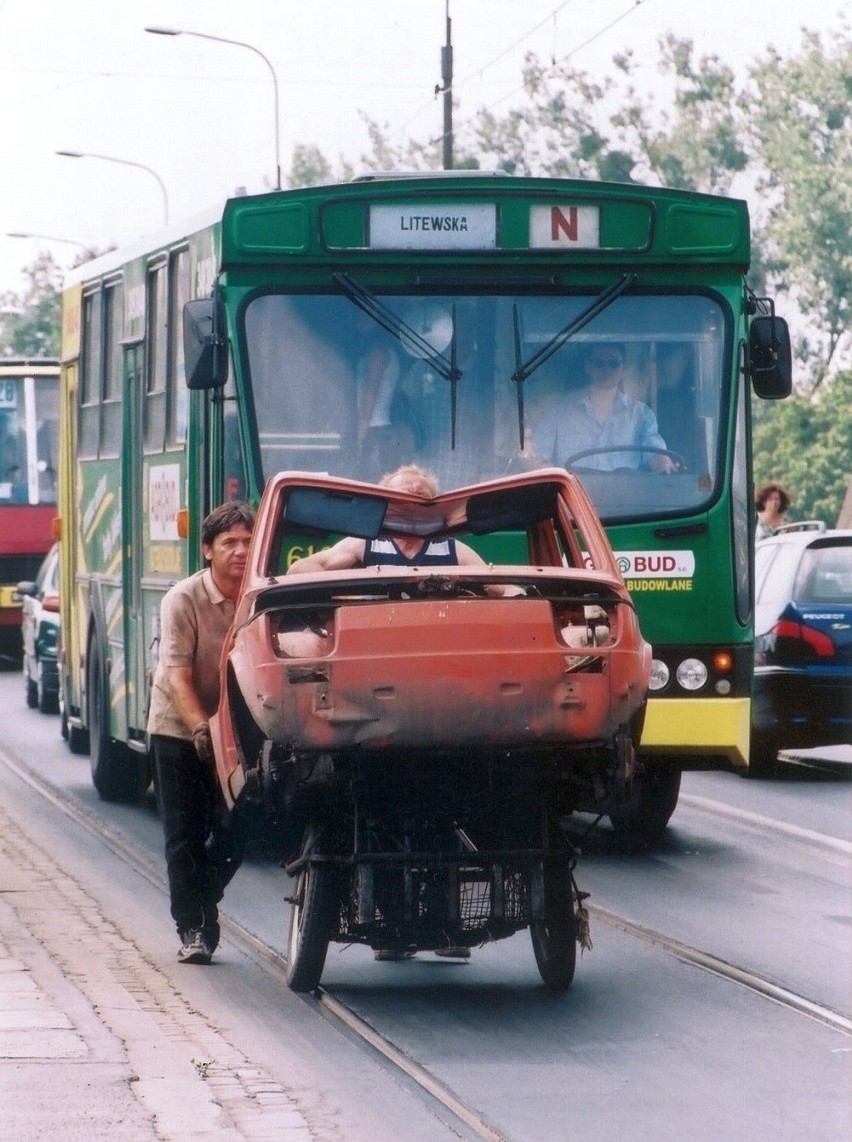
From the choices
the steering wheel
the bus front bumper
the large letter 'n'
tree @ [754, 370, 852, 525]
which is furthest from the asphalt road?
tree @ [754, 370, 852, 525]

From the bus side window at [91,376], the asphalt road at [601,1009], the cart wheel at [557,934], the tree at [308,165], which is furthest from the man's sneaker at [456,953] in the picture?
the tree at [308,165]

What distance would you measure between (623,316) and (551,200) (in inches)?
25.8

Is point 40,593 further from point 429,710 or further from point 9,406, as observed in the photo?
point 429,710

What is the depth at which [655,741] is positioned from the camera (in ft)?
38.9

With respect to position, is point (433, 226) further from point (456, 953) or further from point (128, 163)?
point (128, 163)

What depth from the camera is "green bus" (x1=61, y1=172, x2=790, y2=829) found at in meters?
11.7

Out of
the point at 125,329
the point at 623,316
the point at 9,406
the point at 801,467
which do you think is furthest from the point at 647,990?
the point at 801,467

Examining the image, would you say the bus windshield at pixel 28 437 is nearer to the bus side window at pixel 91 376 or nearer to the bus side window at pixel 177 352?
the bus side window at pixel 91 376

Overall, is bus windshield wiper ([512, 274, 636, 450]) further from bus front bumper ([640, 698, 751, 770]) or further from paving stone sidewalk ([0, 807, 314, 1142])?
paving stone sidewalk ([0, 807, 314, 1142])

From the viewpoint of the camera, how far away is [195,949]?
Result: 888cm

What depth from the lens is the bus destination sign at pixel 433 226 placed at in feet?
38.7

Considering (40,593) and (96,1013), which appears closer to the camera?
(96,1013)

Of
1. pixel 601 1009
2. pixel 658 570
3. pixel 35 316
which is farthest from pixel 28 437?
Result: pixel 35 316

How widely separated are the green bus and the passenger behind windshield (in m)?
0.01
